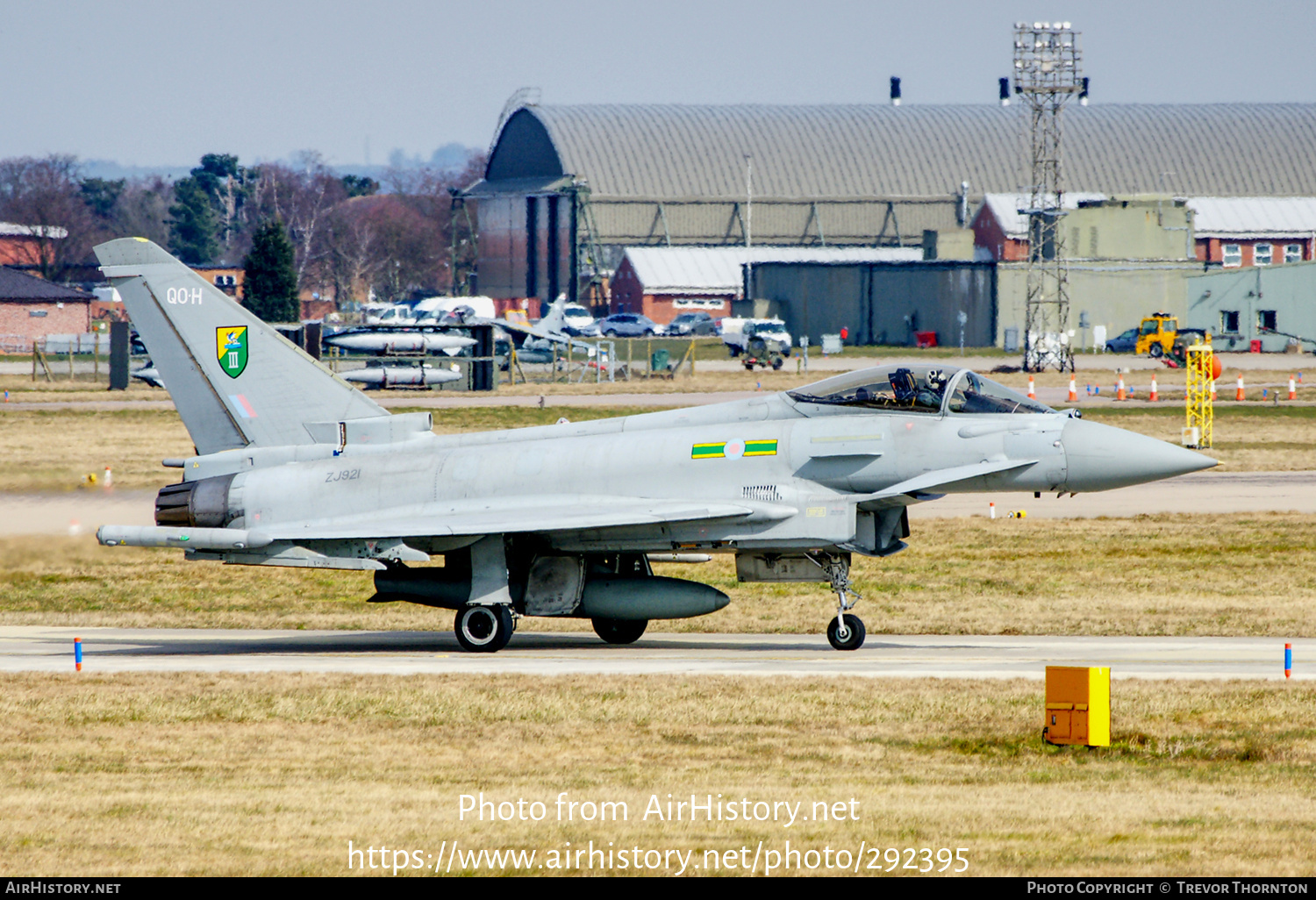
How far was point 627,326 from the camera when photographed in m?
100

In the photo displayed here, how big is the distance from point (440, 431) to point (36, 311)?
68.4 metres

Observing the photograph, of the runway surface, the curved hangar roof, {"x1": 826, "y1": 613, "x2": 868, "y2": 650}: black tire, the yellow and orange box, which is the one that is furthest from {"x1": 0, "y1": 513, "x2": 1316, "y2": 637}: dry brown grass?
the curved hangar roof

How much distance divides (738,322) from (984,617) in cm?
7363

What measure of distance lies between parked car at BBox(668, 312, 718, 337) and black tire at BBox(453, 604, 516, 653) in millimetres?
82445

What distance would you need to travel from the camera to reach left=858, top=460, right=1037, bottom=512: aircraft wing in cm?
1695

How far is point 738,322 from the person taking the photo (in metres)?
93.0

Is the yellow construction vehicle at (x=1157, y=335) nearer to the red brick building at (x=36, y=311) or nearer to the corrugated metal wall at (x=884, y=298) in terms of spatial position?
the corrugated metal wall at (x=884, y=298)

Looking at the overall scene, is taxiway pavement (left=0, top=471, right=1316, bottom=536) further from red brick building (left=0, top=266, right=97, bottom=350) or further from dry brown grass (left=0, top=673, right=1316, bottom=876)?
red brick building (left=0, top=266, right=97, bottom=350)

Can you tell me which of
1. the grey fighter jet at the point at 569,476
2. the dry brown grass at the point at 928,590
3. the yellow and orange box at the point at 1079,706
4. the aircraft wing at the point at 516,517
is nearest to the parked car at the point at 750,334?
the dry brown grass at the point at 928,590

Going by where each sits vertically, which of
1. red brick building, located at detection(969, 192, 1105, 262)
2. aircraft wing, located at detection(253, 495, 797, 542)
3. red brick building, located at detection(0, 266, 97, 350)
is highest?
red brick building, located at detection(969, 192, 1105, 262)

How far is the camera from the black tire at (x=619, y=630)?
1889 centimetres

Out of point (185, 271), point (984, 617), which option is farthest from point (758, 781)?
point (185, 271)

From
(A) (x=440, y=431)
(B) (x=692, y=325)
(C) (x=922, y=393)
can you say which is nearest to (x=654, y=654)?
(C) (x=922, y=393)

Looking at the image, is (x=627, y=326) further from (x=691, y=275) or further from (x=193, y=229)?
(x=193, y=229)
